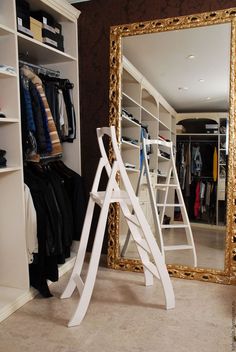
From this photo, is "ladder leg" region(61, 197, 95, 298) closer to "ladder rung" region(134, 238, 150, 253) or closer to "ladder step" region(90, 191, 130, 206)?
"ladder step" region(90, 191, 130, 206)

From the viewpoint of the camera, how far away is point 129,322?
1.81m

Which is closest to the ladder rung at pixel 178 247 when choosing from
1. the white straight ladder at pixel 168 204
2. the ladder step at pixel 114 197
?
the white straight ladder at pixel 168 204

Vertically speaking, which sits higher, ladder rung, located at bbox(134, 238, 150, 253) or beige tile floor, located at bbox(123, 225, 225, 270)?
Answer: ladder rung, located at bbox(134, 238, 150, 253)

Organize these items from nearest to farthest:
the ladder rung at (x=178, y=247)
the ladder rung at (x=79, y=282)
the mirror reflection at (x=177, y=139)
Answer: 1. the ladder rung at (x=79, y=282)
2. the mirror reflection at (x=177, y=139)
3. the ladder rung at (x=178, y=247)

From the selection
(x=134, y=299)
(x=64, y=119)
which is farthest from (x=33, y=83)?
(x=134, y=299)

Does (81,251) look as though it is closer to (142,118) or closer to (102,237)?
(102,237)

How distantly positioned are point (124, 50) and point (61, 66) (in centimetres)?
62

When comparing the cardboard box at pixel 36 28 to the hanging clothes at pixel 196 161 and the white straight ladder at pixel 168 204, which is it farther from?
the hanging clothes at pixel 196 161

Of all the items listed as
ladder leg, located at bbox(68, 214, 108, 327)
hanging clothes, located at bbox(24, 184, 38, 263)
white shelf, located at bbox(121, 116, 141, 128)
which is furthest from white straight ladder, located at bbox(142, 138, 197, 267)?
hanging clothes, located at bbox(24, 184, 38, 263)

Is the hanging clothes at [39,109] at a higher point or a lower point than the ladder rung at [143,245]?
higher

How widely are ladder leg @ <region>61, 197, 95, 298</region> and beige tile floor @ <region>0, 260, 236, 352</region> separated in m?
0.07

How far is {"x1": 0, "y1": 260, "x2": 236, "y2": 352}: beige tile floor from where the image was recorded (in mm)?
1592

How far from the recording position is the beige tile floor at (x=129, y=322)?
1592mm

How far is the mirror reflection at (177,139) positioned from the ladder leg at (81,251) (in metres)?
0.53
